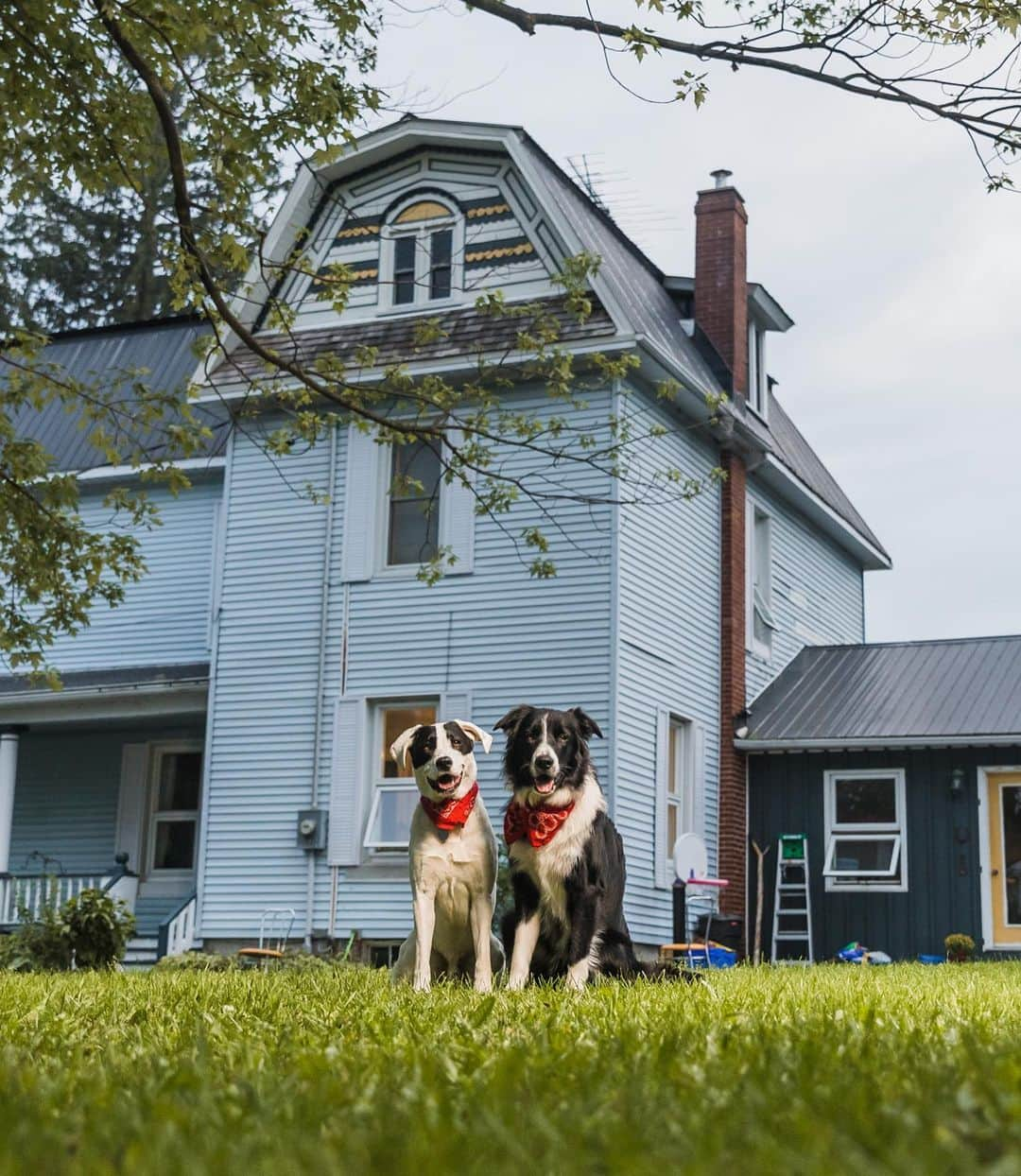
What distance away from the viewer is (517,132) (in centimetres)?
1736

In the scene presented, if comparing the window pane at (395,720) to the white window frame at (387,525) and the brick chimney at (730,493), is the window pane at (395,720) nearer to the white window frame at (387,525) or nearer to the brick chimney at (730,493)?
the white window frame at (387,525)

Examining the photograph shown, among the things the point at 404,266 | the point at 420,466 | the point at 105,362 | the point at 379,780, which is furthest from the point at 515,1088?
the point at 105,362

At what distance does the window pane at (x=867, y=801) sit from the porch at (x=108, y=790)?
7.61 meters

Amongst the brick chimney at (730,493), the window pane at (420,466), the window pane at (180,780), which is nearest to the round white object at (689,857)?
the brick chimney at (730,493)

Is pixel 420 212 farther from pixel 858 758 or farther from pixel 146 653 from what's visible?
pixel 858 758

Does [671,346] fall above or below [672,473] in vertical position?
above

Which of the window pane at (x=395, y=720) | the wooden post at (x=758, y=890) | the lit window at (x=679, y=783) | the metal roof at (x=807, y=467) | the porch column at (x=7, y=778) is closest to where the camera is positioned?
the wooden post at (x=758, y=890)

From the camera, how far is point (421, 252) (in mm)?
18203

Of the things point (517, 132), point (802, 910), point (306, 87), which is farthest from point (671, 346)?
point (306, 87)

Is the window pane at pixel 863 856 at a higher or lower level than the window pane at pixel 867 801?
lower

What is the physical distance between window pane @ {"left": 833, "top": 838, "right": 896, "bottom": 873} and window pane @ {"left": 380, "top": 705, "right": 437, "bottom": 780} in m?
5.07

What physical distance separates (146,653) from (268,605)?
8.51ft

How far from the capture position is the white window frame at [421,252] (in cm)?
1794

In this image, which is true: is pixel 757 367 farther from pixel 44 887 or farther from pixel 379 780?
pixel 44 887
